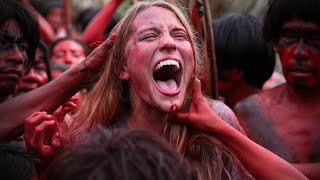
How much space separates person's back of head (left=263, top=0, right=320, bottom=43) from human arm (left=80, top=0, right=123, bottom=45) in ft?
7.97

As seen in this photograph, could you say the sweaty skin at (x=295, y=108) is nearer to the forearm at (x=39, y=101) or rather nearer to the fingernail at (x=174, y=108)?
the fingernail at (x=174, y=108)

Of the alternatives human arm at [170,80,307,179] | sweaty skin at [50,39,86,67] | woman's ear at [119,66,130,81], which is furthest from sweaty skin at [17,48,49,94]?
human arm at [170,80,307,179]

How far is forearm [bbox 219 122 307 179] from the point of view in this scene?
289 cm

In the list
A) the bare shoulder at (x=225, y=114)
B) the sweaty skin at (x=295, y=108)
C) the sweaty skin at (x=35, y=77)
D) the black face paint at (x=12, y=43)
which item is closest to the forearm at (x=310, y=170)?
the sweaty skin at (x=295, y=108)

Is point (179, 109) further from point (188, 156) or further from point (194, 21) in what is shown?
point (194, 21)

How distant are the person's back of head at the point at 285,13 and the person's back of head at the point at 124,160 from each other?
2.04m

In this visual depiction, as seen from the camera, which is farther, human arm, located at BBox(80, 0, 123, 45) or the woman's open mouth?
human arm, located at BBox(80, 0, 123, 45)

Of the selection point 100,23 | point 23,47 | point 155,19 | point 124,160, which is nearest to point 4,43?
point 23,47

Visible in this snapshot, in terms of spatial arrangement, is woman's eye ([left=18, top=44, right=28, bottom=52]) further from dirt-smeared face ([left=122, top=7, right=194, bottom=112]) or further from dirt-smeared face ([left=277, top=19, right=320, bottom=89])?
dirt-smeared face ([left=277, top=19, right=320, bottom=89])

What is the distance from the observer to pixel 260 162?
2.89 metres

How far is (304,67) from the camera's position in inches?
149

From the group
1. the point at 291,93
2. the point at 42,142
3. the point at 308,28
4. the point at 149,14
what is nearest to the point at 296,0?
the point at 308,28

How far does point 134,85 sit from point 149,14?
34cm

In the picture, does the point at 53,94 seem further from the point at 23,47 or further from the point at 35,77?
the point at 35,77
